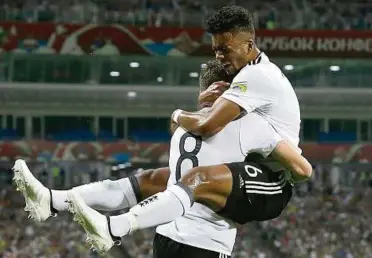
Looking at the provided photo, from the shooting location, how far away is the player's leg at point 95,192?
2990mm

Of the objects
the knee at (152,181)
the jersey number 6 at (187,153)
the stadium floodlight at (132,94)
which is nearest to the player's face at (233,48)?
the jersey number 6 at (187,153)

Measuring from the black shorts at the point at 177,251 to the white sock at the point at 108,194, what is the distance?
202 mm

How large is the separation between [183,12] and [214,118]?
9529 mm

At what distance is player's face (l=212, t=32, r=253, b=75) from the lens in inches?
120

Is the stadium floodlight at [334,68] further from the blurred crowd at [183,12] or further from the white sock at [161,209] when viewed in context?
the white sock at [161,209]

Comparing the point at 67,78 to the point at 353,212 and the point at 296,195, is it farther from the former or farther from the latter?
the point at 353,212

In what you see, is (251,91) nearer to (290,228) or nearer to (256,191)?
(256,191)

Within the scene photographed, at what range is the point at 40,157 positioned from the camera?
11391 millimetres

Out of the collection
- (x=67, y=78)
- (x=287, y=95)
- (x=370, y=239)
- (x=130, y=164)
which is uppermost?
(x=287, y=95)

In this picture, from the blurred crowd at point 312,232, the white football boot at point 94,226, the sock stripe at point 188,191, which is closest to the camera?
the white football boot at point 94,226

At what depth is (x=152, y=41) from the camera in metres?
11.8

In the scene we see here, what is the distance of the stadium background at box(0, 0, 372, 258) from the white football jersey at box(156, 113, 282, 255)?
24.9 ft

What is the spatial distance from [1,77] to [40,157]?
4.30 feet

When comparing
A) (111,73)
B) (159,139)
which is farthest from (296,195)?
(111,73)
